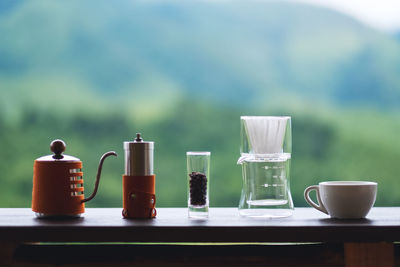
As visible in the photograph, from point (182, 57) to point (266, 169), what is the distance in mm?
2765

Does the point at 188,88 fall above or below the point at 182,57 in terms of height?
below

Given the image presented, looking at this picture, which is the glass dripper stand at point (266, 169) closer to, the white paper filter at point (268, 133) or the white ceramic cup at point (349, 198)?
the white paper filter at point (268, 133)

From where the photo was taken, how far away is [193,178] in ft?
3.86

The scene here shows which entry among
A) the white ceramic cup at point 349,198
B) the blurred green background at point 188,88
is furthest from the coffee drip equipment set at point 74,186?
the blurred green background at point 188,88

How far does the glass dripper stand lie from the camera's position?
121cm

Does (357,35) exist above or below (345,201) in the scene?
above

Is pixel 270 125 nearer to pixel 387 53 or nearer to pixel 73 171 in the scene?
pixel 73 171

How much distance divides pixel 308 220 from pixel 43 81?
3.17 metres

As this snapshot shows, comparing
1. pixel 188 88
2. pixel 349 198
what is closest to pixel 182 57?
pixel 188 88

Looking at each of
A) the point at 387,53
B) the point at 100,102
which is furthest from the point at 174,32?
the point at 387,53
